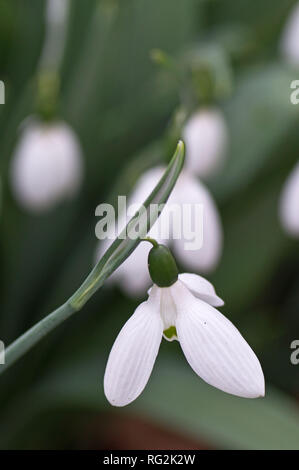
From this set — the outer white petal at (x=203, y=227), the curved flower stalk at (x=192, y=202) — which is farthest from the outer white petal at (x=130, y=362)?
the outer white petal at (x=203, y=227)

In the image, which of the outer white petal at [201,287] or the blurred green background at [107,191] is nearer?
the outer white petal at [201,287]

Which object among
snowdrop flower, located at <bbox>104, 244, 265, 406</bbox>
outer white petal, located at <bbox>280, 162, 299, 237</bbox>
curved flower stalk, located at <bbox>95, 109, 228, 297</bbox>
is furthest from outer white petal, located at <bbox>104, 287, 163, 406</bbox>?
outer white petal, located at <bbox>280, 162, 299, 237</bbox>

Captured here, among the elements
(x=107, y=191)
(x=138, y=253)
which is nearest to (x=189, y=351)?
(x=138, y=253)

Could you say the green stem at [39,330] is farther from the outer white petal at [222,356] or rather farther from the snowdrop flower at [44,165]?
the snowdrop flower at [44,165]

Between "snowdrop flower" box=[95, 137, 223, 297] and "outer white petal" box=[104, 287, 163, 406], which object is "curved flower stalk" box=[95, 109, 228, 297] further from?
"outer white petal" box=[104, 287, 163, 406]

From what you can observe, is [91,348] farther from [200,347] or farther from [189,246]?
[200,347]

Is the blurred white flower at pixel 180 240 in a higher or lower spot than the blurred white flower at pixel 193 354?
higher

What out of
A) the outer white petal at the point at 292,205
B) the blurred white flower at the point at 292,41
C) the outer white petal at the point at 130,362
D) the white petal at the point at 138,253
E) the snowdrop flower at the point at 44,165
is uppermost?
the blurred white flower at the point at 292,41
